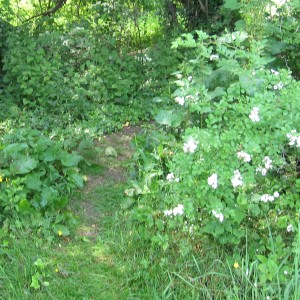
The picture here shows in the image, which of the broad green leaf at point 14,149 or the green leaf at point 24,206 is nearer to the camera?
the green leaf at point 24,206

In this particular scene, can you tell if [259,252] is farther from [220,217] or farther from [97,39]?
[97,39]

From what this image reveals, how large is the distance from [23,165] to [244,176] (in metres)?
1.87

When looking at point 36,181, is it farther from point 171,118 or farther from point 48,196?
point 171,118

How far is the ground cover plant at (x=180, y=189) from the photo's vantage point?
3201 mm

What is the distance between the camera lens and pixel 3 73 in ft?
23.4

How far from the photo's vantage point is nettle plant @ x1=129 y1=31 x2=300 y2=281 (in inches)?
124

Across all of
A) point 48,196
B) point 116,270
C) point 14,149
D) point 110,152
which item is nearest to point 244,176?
point 116,270

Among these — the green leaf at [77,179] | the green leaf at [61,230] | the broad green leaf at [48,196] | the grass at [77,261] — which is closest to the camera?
the grass at [77,261]

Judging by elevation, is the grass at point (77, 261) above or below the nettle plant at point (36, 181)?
below

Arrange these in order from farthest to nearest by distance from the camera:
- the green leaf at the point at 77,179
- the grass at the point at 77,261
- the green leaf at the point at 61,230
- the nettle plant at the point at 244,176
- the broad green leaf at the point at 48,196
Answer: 1. the green leaf at the point at 77,179
2. the broad green leaf at the point at 48,196
3. the green leaf at the point at 61,230
4. the grass at the point at 77,261
5. the nettle plant at the point at 244,176

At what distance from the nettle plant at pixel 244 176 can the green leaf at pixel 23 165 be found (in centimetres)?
121

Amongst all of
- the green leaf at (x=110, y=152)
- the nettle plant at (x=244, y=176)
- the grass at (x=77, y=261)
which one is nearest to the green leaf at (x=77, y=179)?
the grass at (x=77, y=261)

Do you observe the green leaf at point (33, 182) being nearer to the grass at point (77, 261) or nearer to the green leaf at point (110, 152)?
the grass at point (77, 261)

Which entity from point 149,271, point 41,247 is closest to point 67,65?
point 41,247
